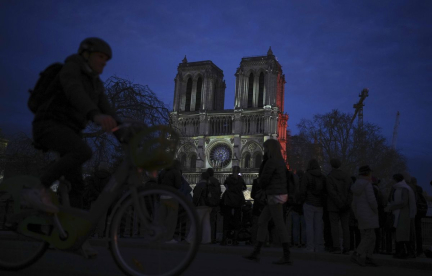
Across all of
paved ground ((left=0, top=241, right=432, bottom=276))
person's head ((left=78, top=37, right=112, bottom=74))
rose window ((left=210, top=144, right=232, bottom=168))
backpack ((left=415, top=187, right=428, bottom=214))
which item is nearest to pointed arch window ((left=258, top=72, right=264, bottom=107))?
rose window ((left=210, top=144, right=232, bottom=168))

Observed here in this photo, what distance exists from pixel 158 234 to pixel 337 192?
19.9 ft

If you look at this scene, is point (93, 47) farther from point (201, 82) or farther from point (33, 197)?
point (201, 82)

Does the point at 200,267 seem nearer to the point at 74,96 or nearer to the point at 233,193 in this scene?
the point at 74,96

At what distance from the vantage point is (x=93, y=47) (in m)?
3.37

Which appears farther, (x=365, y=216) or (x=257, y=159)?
(x=257, y=159)

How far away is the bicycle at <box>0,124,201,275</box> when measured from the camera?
2926 mm

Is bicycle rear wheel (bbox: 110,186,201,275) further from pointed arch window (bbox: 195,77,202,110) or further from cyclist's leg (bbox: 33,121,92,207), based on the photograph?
pointed arch window (bbox: 195,77,202,110)

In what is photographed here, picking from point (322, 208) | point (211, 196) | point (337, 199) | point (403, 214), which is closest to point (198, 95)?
point (211, 196)

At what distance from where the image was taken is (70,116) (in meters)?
3.38

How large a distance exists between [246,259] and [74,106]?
13.6ft

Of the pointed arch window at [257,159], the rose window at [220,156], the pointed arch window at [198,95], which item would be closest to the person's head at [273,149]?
the pointed arch window at [257,159]

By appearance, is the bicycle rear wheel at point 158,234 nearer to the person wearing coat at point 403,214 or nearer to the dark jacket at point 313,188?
the dark jacket at point 313,188

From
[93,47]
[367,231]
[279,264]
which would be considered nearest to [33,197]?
[93,47]

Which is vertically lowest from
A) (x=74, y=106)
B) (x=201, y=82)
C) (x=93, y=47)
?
(x=74, y=106)
